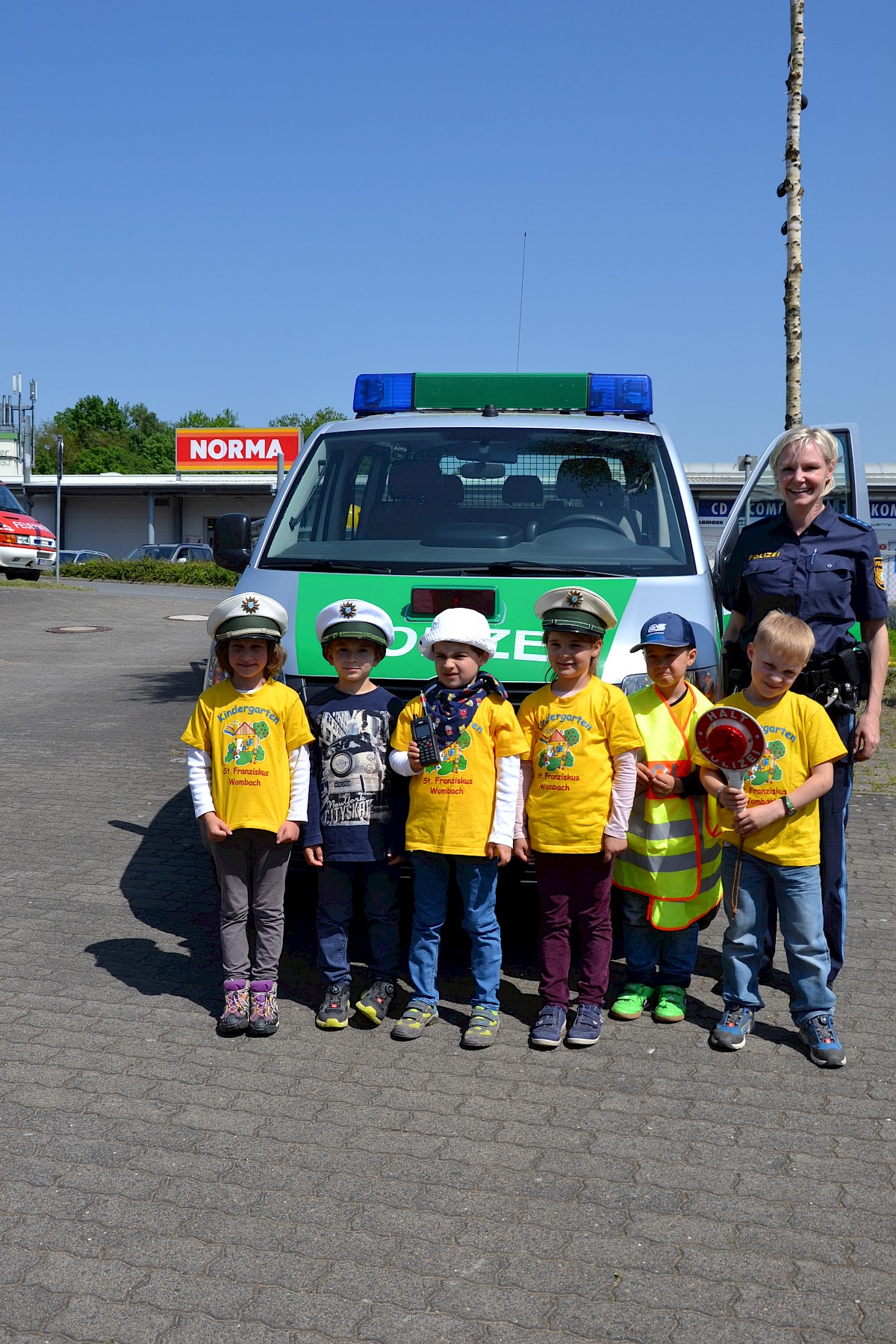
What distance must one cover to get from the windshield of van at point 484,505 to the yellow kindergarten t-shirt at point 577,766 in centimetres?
118

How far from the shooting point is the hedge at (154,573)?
118 ft

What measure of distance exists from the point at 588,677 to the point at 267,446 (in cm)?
4978

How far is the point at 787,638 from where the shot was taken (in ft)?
13.6

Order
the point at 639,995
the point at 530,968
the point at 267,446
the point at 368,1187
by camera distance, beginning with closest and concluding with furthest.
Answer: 1. the point at 368,1187
2. the point at 639,995
3. the point at 530,968
4. the point at 267,446

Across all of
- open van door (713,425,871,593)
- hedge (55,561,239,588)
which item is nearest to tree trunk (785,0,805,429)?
open van door (713,425,871,593)

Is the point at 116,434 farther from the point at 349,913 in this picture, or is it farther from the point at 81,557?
the point at 349,913

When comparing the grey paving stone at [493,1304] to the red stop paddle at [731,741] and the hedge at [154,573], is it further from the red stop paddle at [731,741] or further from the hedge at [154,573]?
the hedge at [154,573]

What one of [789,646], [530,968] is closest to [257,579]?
[530,968]

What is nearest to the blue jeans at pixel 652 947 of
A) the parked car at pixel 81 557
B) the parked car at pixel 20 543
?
the parked car at pixel 20 543

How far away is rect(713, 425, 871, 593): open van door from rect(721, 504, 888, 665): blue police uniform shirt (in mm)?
325

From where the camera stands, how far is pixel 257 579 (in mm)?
5438

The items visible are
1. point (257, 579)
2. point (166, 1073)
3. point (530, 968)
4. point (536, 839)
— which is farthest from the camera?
point (257, 579)

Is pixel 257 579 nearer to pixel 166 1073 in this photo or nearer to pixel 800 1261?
pixel 166 1073

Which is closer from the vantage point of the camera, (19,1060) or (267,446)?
(19,1060)
